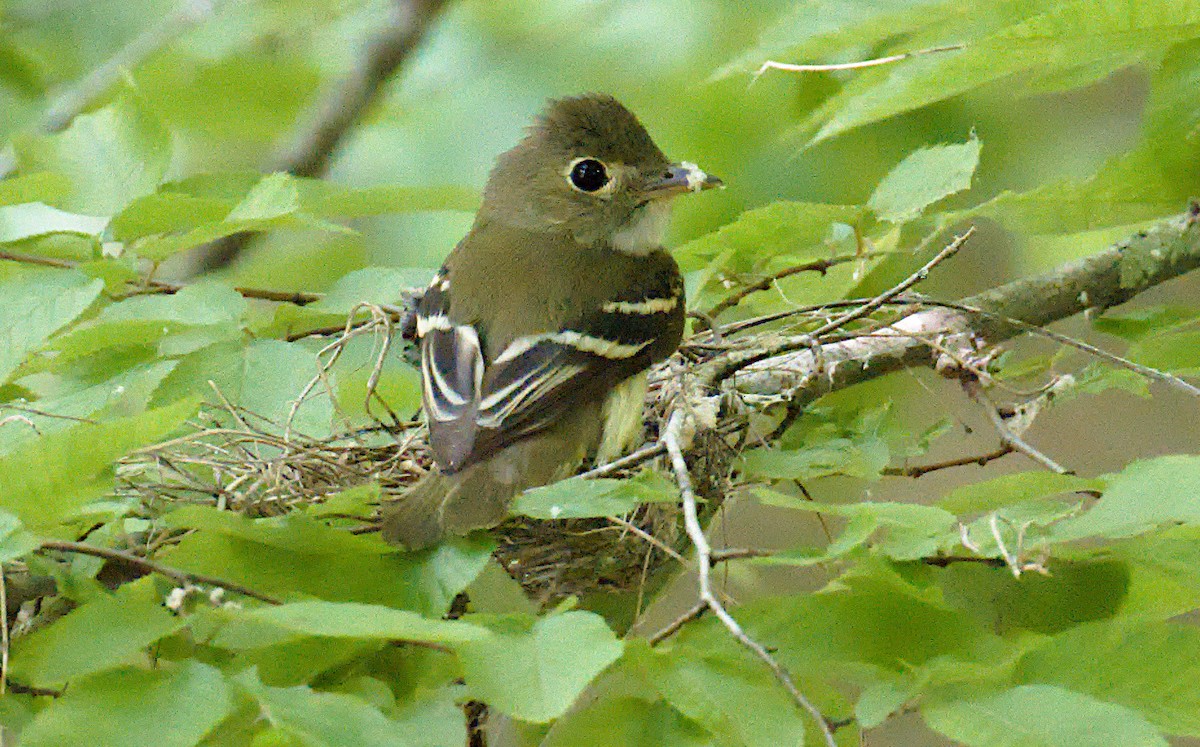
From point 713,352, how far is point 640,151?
2.68 feet

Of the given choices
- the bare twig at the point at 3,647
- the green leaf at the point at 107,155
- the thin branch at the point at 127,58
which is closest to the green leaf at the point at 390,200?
the green leaf at the point at 107,155

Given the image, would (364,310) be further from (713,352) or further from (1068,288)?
(1068,288)

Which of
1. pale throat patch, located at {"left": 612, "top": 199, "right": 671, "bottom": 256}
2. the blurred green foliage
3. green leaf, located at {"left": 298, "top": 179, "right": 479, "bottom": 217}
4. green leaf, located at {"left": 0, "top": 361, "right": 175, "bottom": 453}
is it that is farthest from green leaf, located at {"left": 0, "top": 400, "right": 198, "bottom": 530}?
pale throat patch, located at {"left": 612, "top": 199, "right": 671, "bottom": 256}

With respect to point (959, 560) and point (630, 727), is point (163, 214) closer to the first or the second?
point (630, 727)

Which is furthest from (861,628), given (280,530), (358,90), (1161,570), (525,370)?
(358,90)

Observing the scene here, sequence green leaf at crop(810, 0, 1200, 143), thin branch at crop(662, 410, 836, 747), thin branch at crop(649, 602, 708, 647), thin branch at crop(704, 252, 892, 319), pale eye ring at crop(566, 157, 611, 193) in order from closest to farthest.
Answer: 1. thin branch at crop(662, 410, 836, 747)
2. thin branch at crop(649, 602, 708, 647)
3. green leaf at crop(810, 0, 1200, 143)
4. thin branch at crop(704, 252, 892, 319)
5. pale eye ring at crop(566, 157, 611, 193)

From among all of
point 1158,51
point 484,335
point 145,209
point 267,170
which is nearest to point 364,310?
point 484,335

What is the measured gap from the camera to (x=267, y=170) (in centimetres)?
623

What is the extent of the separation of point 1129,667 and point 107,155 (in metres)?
2.68

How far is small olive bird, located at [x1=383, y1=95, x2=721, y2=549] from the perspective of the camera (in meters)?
3.10

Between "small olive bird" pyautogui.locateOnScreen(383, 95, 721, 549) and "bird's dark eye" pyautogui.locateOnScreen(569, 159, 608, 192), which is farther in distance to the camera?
"bird's dark eye" pyautogui.locateOnScreen(569, 159, 608, 192)

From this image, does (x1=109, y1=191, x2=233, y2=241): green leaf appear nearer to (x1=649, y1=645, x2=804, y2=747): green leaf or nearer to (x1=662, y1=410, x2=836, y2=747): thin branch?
A: (x1=662, y1=410, x2=836, y2=747): thin branch

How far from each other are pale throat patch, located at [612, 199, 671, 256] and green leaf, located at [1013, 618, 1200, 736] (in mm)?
2371

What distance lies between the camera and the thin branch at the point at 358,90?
5914 mm
